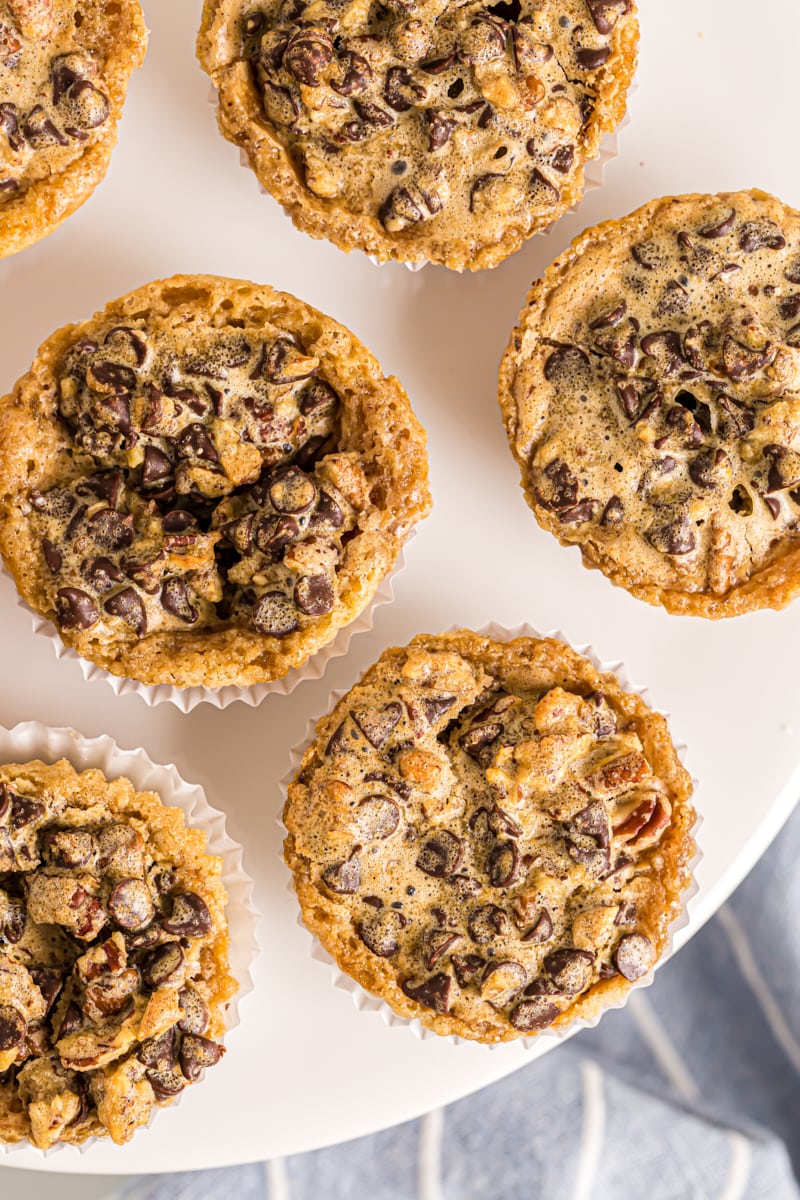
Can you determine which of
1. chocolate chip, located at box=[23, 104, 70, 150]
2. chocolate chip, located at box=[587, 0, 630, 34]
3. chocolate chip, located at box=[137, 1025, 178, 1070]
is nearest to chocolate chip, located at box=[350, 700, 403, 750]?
chocolate chip, located at box=[137, 1025, 178, 1070]

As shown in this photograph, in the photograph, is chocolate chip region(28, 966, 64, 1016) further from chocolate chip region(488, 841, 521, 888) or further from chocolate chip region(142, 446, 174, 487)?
chocolate chip region(142, 446, 174, 487)

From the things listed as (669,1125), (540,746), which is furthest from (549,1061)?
(540,746)

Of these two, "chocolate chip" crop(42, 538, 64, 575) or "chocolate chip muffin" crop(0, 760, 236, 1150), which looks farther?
"chocolate chip" crop(42, 538, 64, 575)

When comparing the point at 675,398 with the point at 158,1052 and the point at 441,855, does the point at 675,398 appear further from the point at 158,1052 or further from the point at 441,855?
the point at 158,1052

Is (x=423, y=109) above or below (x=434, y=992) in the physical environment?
above

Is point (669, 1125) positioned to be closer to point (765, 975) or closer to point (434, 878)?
point (765, 975)

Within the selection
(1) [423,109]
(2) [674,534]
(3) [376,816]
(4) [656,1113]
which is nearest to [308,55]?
(1) [423,109]

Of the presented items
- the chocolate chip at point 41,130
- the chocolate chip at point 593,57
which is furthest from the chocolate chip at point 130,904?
the chocolate chip at point 593,57
